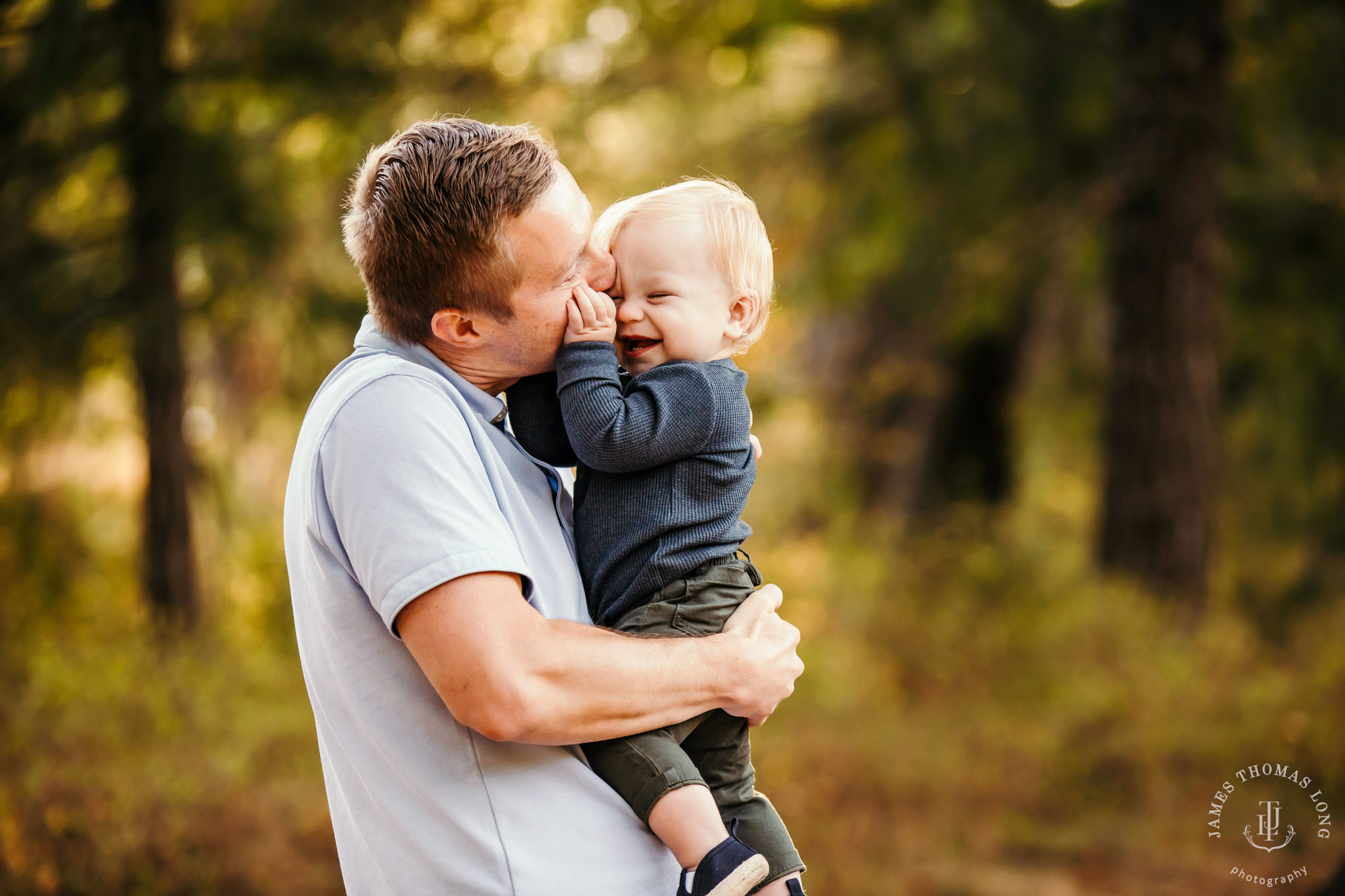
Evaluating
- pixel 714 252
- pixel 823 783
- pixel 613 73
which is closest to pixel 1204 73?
pixel 613 73

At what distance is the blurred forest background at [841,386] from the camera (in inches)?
182

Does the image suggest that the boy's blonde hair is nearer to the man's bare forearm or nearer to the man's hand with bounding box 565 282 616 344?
the man's hand with bounding box 565 282 616 344

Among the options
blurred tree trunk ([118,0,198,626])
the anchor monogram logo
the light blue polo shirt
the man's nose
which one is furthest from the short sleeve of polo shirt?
the anchor monogram logo

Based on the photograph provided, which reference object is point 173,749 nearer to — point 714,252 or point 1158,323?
point 714,252

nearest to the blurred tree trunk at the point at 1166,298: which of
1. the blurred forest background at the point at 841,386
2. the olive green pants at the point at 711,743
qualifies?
the blurred forest background at the point at 841,386

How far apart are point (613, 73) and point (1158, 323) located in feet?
12.0

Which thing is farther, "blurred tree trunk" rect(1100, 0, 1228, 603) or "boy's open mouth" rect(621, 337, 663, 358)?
"blurred tree trunk" rect(1100, 0, 1228, 603)

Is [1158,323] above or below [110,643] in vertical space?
above

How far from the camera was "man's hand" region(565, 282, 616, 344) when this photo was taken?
162 centimetres

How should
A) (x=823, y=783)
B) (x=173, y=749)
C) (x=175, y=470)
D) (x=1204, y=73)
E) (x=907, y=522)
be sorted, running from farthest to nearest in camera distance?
1. (x=907, y=522)
2. (x=1204, y=73)
3. (x=175, y=470)
4. (x=823, y=783)
5. (x=173, y=749)

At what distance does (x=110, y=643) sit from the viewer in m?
5.25

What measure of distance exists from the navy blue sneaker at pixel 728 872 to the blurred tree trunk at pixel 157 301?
4715mm

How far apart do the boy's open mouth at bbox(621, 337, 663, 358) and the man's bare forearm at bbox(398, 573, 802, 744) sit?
0.53 meters

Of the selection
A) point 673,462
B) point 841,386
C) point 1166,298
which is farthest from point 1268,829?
point 841,386
